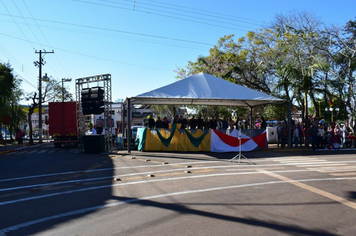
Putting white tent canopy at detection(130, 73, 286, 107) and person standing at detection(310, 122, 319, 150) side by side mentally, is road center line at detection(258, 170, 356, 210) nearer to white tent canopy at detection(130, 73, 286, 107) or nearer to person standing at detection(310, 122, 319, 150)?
white tent canopy at detection(130, 73, 286, 107)

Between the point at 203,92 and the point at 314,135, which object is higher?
the point at 203,92

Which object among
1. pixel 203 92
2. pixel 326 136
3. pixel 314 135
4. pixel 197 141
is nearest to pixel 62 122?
pixel 197 141

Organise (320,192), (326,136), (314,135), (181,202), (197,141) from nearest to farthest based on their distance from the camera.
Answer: (181,202)
(320,192)
(197,141)
(314,135)
(326,136)

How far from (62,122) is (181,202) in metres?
19.6

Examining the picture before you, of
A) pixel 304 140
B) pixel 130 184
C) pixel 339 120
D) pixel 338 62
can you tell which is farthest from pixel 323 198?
pixel 339 120

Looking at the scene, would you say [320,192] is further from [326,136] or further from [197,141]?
Result: [326,136]

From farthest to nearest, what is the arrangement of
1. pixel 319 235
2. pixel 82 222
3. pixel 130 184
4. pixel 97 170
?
1. pixel 97 170
2. pixel 130 184
3. pixel 82 222
4. pixel 319 235

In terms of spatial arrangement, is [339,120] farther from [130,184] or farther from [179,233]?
[179,233]

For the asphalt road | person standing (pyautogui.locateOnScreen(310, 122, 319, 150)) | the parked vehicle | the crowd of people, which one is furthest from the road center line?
the parked vehicle

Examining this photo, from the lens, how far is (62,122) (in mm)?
24328

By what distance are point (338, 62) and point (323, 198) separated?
789 inches

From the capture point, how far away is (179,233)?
5027 millimetres

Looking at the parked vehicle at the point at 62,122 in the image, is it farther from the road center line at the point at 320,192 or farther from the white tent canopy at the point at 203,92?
the road center line at the point at 320,192

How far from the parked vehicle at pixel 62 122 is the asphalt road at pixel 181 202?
1245 cm
